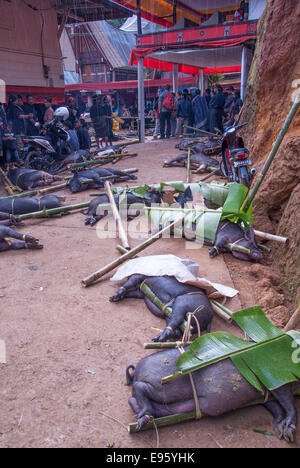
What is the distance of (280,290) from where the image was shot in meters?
4.07

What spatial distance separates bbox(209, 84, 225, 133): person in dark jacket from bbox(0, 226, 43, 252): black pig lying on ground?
10428 millimetres

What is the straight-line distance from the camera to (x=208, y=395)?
237 centimetres

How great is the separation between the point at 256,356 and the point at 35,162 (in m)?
8.67

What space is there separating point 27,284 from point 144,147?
1112 centimetres

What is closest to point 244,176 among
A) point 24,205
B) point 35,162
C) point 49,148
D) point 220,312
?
point 220,312

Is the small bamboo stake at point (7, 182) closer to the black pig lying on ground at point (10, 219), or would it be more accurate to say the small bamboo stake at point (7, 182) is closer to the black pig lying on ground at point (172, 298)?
the black pig lying on ground at point (10, 219)

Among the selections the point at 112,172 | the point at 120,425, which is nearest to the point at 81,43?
the point at 112,172

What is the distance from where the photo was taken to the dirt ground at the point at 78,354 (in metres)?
2.32

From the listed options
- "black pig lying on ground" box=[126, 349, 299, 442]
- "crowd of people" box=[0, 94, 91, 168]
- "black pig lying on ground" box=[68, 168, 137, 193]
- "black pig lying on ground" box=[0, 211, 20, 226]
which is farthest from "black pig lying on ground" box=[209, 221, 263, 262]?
"crowd of people" box=[0, 94, 91, 168]

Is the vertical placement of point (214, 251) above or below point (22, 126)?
below

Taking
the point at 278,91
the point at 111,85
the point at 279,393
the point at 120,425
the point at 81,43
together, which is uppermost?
the point at 81,43

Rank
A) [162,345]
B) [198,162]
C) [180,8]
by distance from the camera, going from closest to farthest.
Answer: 1. [162,345]
2. [198,162]
3. [180,8]

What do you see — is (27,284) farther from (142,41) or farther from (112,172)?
(142,41)

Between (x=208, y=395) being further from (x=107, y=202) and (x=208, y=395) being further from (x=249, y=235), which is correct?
(x=107, y=202)
